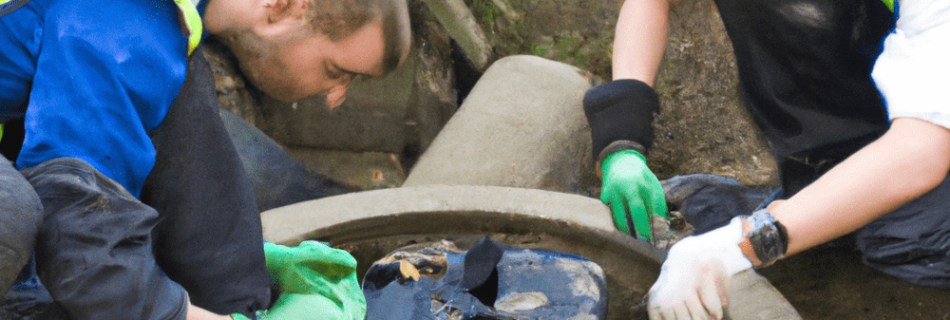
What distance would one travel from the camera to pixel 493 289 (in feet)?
4.69

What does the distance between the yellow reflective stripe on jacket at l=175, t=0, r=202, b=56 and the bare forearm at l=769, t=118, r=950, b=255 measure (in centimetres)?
115

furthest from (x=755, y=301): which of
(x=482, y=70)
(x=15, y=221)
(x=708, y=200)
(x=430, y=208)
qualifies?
(x=482, y=70)

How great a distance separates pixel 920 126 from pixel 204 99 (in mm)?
1316

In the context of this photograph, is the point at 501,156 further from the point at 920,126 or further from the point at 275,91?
the point at 920,126

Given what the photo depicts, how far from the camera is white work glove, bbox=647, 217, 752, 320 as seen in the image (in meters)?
1.36

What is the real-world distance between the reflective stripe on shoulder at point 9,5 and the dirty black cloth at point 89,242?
0.20 metres

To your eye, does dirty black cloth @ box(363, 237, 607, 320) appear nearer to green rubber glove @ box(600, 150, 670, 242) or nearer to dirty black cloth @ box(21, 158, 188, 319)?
green rubber glove @ box(600, 150, 670, 242)

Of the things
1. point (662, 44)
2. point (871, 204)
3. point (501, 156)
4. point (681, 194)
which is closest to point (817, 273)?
point (681, 194)

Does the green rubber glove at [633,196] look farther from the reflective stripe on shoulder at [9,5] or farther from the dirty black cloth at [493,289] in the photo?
the reflective stripe on shoulder at [9,5]

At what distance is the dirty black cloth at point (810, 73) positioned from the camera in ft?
5.22

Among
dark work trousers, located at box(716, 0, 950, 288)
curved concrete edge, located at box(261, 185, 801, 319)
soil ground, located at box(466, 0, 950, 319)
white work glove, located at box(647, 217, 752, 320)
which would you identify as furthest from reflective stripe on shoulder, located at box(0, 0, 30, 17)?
soil ground, located at box(466, 0, 950, 319)

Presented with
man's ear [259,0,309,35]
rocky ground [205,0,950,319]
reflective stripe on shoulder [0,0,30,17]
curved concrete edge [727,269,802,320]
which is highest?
reflective stripe on shoulder [0,0,30,17]

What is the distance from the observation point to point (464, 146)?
2.36 meters

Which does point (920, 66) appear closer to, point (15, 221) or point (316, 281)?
point (316, 281)
